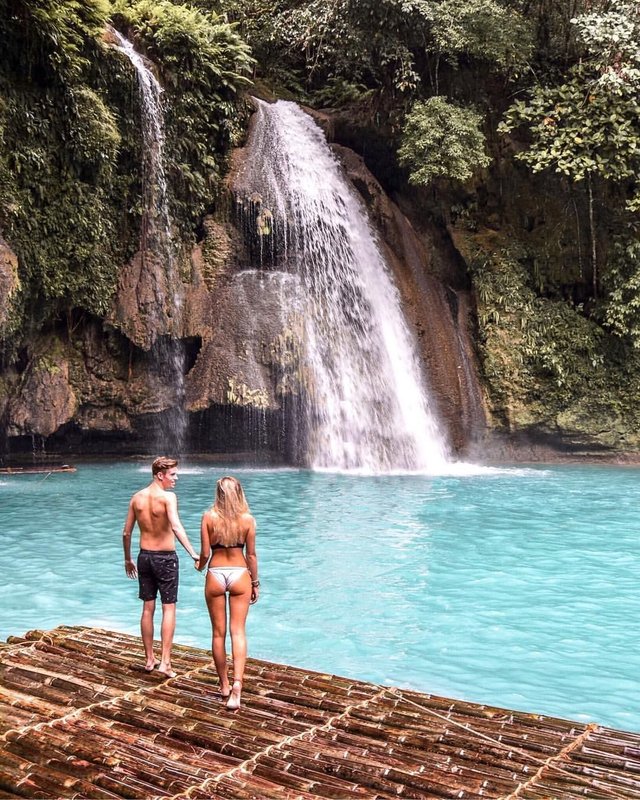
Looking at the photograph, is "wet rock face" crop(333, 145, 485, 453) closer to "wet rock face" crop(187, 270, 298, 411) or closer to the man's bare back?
"wet rock face" crop(187, 270, 298, 411)

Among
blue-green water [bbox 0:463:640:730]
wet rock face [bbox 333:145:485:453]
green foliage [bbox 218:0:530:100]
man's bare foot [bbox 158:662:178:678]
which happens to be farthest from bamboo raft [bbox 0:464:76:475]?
man's bare foot [bbox 158:662:178:678]

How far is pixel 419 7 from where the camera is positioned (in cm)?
1892

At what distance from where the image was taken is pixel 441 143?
61.6ft

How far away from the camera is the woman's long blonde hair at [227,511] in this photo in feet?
16.5

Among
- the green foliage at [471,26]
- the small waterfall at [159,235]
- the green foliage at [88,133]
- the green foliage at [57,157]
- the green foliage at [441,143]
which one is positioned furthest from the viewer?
the green foliage at [471,26]

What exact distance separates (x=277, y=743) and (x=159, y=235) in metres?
14.6

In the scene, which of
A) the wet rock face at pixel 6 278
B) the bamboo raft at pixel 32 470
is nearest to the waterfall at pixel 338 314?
the bamboo raft at pixel 32 470

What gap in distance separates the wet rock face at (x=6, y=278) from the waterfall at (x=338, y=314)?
5.24 metres

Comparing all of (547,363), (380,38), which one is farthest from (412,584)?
(380,38)

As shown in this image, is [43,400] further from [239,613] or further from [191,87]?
[239,613]

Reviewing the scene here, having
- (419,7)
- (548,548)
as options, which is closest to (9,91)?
(419,7)

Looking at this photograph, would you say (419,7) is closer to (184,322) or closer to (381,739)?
(184,322)

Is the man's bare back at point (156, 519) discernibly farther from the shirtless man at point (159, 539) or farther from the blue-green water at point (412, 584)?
the blue-green water at point (412, 584)

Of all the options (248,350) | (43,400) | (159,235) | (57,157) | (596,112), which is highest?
(596,112)
